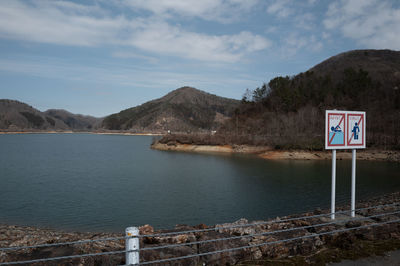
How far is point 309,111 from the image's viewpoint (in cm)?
7569

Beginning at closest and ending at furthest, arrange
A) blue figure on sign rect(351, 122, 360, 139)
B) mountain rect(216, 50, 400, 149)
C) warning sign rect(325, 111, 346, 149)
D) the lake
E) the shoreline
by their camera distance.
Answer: warning sign rect(325, 111, 346, 149) < blue figure on sign rect(351, 122, 360, 139) < the lake < the shoreline < mountain rect(216, 50, 400, 149)

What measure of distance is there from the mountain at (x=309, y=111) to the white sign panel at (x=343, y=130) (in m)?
50.6

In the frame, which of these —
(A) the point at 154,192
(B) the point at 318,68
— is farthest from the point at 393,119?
(B) the point at 318,68

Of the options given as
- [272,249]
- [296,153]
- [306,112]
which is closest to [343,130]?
[272,249]

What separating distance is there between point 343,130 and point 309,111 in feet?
236

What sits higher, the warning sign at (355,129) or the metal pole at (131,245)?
the warning sign at (355,129)

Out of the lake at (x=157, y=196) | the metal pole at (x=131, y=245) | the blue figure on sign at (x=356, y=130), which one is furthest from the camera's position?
the lake at (x=157, y=196)

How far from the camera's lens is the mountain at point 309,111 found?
6134 centimetres

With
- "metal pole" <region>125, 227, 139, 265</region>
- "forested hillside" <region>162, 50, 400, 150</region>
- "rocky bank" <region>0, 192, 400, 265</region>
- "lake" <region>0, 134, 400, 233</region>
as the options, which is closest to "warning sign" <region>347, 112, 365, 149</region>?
"rocky bank" <region>0, 192, 400, 265</region>

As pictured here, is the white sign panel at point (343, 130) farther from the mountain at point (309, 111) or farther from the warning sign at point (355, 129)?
the mountain at point (309, 111)

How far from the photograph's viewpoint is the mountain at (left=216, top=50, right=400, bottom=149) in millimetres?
61344

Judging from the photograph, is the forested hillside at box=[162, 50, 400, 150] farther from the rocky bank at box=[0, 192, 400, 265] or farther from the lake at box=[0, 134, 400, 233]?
the rocky bank at box=[0, 192, 400, 265]

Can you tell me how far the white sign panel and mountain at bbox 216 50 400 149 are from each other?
5063 cm

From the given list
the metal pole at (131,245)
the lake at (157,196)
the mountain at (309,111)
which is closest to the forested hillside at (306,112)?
the mountain at (309,111)
